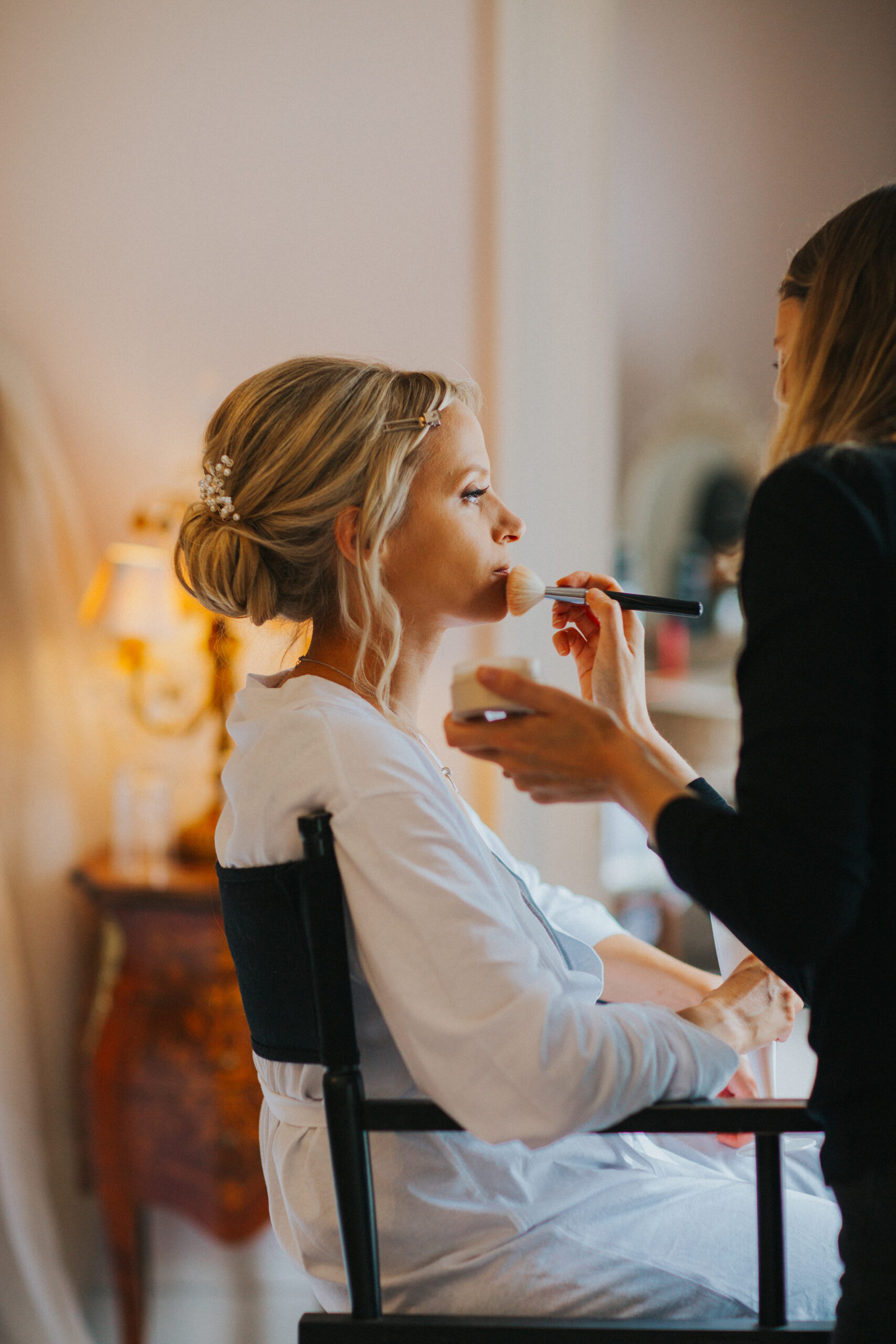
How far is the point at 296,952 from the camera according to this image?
851 millimetres

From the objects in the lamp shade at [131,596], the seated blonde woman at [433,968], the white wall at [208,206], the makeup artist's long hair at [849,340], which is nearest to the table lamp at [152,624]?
the lamp shade at [131,596]

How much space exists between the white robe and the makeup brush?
0.19 metres

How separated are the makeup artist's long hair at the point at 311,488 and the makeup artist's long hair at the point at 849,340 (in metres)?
0.37

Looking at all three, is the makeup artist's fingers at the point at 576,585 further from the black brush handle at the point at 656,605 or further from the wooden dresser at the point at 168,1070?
the wooden dresser at the point at 168,1070

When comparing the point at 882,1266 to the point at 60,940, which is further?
the point at 60,940

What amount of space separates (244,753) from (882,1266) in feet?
2.01

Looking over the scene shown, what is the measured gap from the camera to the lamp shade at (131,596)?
6.22 feet

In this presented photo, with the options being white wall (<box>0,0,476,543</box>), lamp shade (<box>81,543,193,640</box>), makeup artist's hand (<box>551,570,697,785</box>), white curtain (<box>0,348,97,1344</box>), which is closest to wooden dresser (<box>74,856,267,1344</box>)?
white curtain (<box>0,348,97,1344</box>)

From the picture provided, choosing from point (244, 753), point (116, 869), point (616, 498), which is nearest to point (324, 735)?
point (244, 753)

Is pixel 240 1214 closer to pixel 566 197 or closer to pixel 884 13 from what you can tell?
pixel 566 197

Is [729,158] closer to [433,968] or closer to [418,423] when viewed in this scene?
[418,423]

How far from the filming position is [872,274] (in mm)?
768

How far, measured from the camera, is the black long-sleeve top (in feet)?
2.09

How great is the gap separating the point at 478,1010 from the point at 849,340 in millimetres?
571
